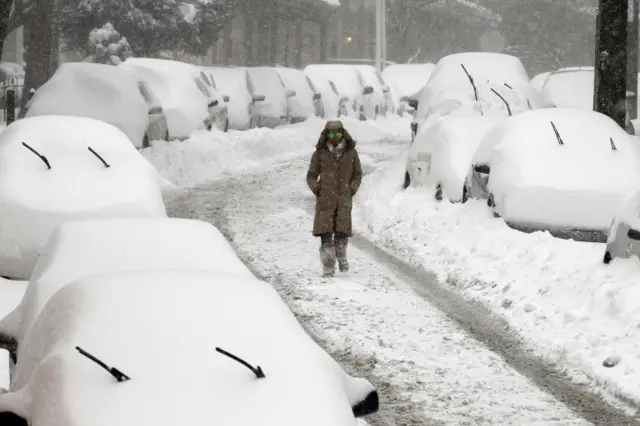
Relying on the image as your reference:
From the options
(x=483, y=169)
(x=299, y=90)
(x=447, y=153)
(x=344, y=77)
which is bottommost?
(x=344, y=77)

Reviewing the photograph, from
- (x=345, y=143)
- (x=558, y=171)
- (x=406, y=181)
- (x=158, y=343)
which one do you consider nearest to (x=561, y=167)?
(x=558, y=171)

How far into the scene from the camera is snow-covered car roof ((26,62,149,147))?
59.0 ft

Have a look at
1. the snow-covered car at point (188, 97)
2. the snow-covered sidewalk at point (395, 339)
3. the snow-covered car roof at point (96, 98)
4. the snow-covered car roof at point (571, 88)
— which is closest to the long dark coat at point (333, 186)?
the snow-covered sidewalk at point (395, 339)

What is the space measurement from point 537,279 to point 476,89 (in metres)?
8.46

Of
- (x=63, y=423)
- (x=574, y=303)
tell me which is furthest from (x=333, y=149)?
(x=63, y=423)

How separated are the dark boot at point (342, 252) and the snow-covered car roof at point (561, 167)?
5.38 ft

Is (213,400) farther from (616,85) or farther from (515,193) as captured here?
(616,85)

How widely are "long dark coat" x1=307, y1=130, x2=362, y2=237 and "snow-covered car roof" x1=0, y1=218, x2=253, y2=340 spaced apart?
205 inches

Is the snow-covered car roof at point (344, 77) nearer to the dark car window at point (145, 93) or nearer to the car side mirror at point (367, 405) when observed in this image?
the dark car window at point (145, 93)

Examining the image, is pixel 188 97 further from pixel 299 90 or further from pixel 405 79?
pixel 405 79

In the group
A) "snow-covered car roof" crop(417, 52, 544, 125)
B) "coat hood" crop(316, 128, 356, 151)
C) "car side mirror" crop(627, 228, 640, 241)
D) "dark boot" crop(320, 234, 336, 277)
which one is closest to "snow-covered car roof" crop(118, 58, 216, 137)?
"snow-covered car roof" crop(417, 52, 544, 125)

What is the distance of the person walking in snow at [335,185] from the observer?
37.1ft

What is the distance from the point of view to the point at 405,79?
1563 inches

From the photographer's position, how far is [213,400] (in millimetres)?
3645
